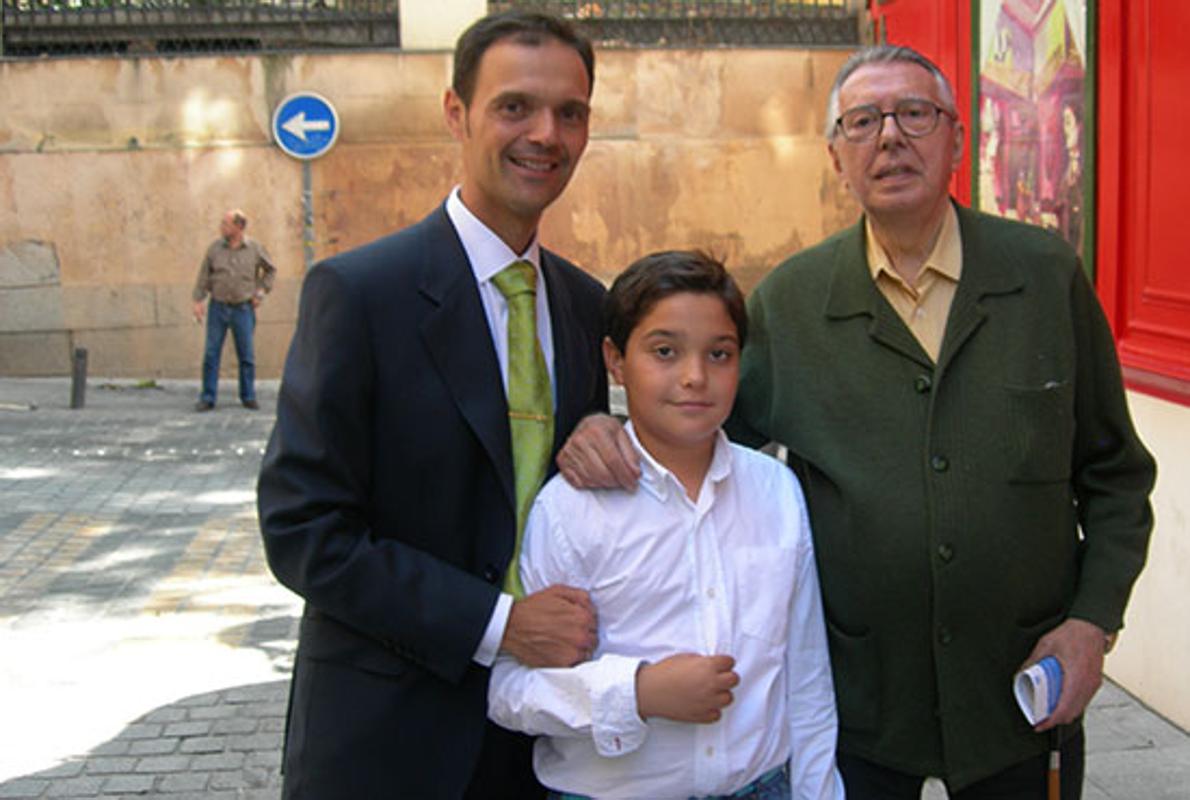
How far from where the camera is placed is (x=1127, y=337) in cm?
530

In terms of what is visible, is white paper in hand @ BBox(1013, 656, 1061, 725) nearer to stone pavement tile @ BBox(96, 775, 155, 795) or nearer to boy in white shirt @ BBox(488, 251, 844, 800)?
boy in white shirt @ BBox(488, 251, 844, 800)

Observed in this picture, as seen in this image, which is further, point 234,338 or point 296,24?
point 296,24

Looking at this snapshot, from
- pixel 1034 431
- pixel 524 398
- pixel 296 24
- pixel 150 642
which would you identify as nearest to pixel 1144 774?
pixel 1034 431

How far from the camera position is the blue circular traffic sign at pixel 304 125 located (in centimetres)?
1469

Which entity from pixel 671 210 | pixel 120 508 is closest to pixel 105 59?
pixel 671 210

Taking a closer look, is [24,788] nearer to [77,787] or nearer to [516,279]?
[77,787]

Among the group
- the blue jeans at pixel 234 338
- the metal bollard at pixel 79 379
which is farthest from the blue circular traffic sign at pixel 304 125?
the metal bollard at pixel 79 379

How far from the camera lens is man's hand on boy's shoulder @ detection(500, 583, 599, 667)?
240 centimetres

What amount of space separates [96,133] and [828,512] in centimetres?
1361

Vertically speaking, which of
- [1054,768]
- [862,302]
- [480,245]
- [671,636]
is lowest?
[1054,768]

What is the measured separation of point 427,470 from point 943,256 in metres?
1.03

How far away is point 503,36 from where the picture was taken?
2568 millimetres

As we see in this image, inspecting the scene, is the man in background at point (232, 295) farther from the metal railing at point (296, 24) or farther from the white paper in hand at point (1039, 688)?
the white paper in hand at point (1039, 688)

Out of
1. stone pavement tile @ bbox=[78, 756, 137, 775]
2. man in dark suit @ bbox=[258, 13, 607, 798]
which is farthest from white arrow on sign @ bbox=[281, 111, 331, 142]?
man in dark suit @ bbox=[258, 13, 607, 798]
